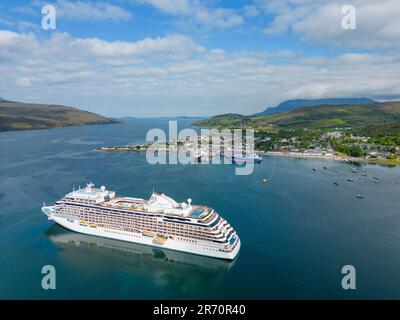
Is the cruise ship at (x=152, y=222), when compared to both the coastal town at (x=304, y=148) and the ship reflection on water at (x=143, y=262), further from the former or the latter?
the coastal town at (x=304, y=148)

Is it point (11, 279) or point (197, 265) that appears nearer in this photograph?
point (11, 279)

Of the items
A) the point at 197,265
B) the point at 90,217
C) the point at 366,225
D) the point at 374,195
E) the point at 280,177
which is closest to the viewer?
the point at 197,265

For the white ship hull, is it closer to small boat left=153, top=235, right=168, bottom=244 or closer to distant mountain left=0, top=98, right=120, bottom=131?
small boat left=153, top=235, right=168, bottom=244

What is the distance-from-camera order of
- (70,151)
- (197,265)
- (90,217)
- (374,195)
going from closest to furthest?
(197,265) < (90,217) < (374,195) < (70,151)

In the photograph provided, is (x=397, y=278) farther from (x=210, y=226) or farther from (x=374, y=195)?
(x=374, y=195)

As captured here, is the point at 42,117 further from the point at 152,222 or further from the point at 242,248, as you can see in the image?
the point at 242,248

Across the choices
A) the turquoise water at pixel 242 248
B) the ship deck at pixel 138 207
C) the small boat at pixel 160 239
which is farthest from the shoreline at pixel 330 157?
Result: the small boat at pixel 160 239

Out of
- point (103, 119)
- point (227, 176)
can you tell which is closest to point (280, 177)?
point (227, 176)

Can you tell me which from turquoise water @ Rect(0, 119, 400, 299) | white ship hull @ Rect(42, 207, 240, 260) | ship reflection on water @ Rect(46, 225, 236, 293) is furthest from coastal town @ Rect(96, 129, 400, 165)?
ship reflection on water @ Rect(46, 225, 236, 293)
